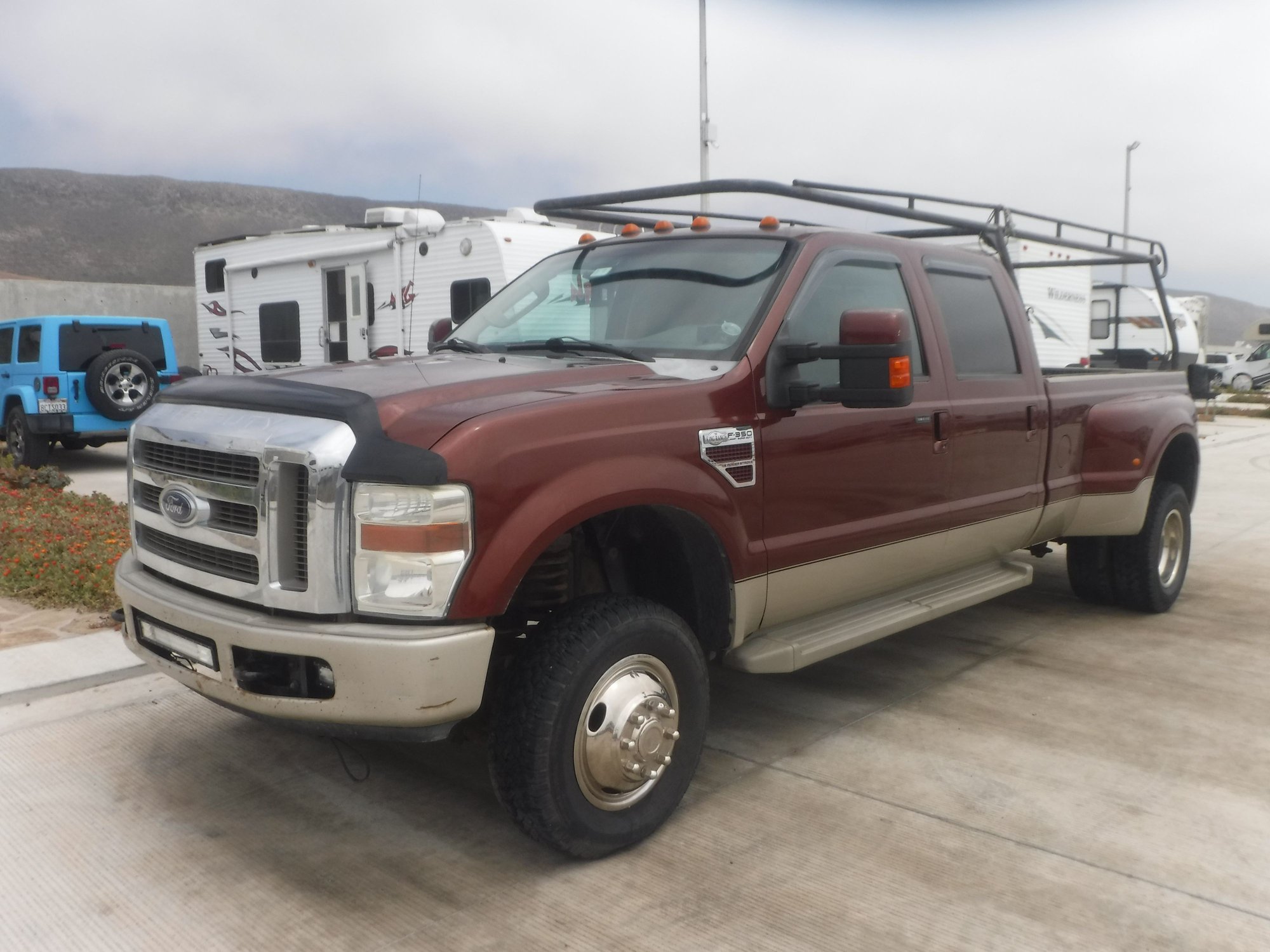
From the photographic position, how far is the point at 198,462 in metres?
3.26

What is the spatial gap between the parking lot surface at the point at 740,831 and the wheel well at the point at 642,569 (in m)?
0.65

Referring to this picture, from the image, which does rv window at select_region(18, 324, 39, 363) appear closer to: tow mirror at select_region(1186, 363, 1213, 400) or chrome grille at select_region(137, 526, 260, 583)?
chrome grille at select_region(137, 526, 260, 583)

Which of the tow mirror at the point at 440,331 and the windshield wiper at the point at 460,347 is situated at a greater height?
the tow mirror at the point at 440,331

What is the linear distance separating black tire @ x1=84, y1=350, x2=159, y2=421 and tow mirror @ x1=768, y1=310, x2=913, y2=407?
9715 millimetres

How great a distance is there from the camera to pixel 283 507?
2.96 metres

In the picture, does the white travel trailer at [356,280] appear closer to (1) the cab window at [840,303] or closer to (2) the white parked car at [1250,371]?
(1) the cab window at [840,303]

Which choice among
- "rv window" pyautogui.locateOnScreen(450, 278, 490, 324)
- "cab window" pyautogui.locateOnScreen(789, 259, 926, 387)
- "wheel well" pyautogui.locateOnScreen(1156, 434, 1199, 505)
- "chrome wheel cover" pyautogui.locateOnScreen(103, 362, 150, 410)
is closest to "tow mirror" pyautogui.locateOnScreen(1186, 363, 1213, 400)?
"wheel well" pyautogui.locateOnScreen(1156, 434, 1199, 505)

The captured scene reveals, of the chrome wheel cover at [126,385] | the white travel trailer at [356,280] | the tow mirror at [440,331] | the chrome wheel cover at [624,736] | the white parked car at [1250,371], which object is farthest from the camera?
the white parked car at [1250,371]

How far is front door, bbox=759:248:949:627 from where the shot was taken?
3766mm

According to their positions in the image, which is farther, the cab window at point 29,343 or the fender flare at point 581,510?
the cab window at point 29,343

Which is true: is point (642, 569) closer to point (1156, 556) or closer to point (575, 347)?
point (575, 347)

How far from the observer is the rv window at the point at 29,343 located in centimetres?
1177

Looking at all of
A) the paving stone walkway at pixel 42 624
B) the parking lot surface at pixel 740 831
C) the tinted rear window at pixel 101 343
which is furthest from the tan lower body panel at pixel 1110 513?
the tinted rear window at pixel 101 343

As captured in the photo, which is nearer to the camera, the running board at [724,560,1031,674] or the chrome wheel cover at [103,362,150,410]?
the running board at [724,560,1031,674]
